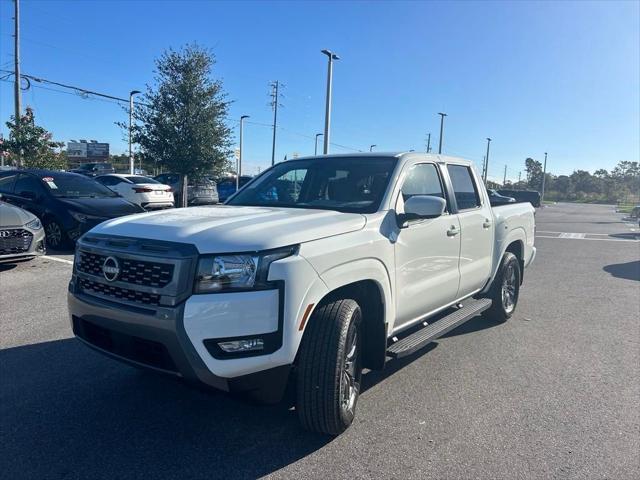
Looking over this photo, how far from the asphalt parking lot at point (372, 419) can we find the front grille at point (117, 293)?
1.73ft

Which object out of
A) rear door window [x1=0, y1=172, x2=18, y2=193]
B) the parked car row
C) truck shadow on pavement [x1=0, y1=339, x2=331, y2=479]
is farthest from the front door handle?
rear door window [x1=0, y1=172, x2=18, y2=193]

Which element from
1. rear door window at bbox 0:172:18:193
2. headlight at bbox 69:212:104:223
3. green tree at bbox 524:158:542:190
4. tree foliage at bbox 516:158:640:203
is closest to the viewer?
headlight at bbox 69:212:104:223

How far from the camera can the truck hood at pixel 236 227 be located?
9.04 ft

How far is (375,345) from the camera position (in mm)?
3496

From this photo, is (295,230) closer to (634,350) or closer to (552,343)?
(552,343)

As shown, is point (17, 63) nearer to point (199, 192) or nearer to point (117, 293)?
point (199, 192)

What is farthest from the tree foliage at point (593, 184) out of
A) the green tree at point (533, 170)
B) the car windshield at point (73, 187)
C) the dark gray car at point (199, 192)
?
the car windshield at point (73, 187)

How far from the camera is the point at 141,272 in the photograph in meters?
2.85

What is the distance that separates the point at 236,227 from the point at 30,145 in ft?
62.1

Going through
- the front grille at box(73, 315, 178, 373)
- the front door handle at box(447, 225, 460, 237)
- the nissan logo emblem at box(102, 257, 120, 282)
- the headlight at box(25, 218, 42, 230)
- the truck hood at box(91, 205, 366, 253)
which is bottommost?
the front grille at box(73, 315, 178, 373)

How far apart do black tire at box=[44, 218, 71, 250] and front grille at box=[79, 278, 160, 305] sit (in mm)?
7059

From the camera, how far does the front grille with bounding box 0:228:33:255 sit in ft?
24.3

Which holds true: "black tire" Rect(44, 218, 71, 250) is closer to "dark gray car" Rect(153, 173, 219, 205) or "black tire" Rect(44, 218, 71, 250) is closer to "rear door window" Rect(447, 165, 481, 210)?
"rear door window" Rect(447, 165, 481, 210)

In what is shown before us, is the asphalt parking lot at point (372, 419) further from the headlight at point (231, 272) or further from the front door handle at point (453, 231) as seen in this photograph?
the front door handle at point (453, 231)
